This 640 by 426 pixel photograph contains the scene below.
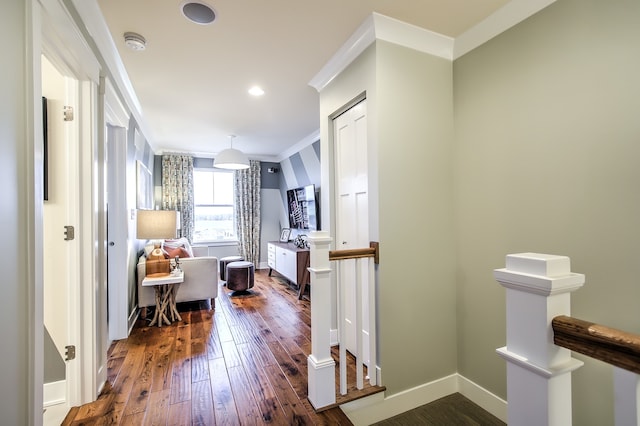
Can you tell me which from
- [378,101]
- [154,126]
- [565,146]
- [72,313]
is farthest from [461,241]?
[154,126]

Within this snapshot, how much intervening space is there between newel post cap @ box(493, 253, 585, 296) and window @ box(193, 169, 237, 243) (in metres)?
6.16

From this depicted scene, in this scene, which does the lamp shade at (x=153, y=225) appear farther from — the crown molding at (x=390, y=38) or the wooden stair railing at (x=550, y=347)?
the wooden stair railing at (x=550, y=347)

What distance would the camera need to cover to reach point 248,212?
6.32 metres

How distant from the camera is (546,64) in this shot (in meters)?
1.63

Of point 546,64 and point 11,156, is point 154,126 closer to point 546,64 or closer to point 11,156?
point 11,156

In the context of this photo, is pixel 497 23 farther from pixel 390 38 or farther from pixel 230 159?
pixel 230 159

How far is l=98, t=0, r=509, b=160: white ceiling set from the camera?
5.92 ft

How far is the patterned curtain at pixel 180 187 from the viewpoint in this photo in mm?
5730

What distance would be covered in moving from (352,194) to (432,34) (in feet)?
4.21

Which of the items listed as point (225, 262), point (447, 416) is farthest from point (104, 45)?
point (225, 262)

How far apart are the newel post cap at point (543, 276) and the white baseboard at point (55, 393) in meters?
2.54

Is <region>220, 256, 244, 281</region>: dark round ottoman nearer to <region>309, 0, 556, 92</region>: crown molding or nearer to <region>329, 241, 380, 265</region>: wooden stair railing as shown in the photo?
<region>329, 241, 380, 265</region>: wooden stair railing

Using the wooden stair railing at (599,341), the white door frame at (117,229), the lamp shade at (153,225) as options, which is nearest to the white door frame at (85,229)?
the white door frame at (117,229)

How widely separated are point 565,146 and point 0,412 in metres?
2.64
